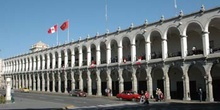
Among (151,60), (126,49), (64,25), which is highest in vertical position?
(64,25)

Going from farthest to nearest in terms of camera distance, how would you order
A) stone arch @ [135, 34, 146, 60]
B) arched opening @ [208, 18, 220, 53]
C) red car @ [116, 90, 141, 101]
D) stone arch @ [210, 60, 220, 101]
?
stone arch @ [135, 34, 146, 60], red car @ [116, 90, 141, 101], arched opening @ [208, 18, 220, 53], stone arch @ [210, 60, 220, 101]

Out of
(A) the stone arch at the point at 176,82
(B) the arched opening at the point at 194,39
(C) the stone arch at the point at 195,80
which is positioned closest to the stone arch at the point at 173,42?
(B) the arched opening at the point at 194,39

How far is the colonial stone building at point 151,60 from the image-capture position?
128 ft

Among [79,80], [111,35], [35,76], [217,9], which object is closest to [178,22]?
[217,9]

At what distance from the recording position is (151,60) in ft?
148

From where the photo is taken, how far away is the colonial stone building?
3894 cm

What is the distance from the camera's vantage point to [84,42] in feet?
198

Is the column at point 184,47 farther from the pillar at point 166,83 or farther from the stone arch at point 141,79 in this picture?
the stone arch at point 141,79

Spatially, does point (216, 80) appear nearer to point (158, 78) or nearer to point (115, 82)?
point (158, 78)

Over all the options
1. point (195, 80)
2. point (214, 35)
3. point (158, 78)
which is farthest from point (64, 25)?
point (214, 35)

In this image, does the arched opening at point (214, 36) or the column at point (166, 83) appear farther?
the column at point (166, 83)

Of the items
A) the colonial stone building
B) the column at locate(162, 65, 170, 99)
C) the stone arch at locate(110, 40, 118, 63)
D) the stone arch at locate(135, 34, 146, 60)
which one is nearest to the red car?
the column at locate(162, 65, 170, 99)

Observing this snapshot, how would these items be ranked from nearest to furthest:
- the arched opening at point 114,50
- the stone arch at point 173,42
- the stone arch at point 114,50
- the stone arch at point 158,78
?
the stone arch at point 173,42 → the stone arch at point 158,78 → the stone arch at point 114,50 → the arched opening at point 114,50

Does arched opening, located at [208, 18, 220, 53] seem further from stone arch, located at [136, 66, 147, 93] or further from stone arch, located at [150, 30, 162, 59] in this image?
stone arch, located at [136, 66, 147, 93]
